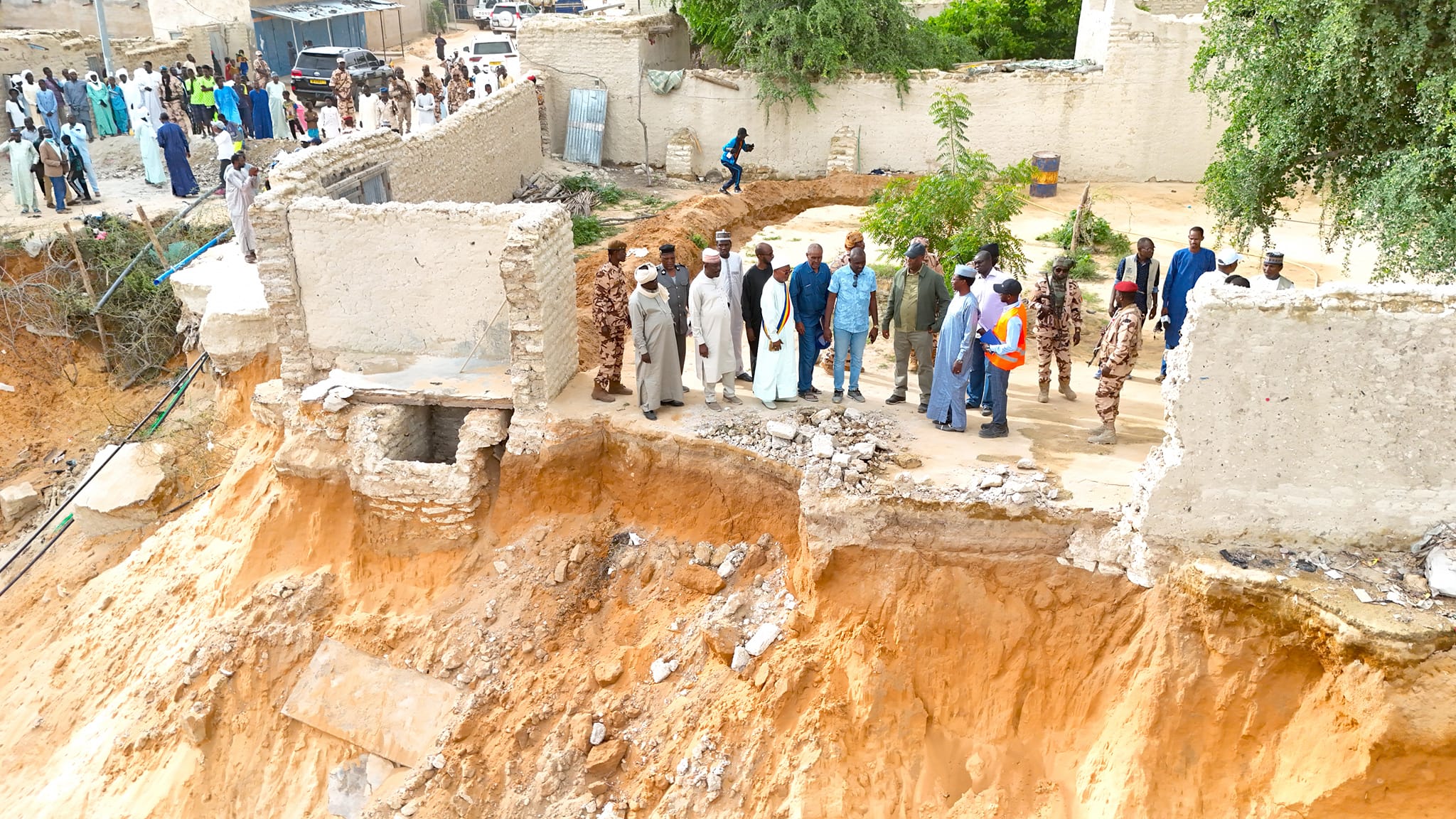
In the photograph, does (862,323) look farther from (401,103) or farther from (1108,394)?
(401,103)

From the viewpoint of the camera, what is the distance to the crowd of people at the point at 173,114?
15062mm

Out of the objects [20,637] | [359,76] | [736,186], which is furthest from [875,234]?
[359,76]

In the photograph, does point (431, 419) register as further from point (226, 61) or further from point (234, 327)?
point (226, 61)

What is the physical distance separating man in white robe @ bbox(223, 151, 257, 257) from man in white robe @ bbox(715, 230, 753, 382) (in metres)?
5.77

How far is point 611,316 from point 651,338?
613 mm

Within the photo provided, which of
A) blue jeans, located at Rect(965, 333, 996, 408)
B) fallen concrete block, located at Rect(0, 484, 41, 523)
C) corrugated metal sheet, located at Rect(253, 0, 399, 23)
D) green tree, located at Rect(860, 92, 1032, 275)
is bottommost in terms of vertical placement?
fallen concrete block, located at Rect(0, 484, 41, 523)

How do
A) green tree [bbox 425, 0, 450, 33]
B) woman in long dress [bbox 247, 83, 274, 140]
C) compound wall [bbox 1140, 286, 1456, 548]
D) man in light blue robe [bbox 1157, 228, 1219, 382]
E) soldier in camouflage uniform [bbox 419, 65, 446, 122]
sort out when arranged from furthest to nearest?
green tree [bbox 425, 0, 450, 33] → soldier in camouflage uniform [bbox 419, 65, 446, 122] → woman in long dress [bbox 247, 83, 274, 140] → man in light blue robe [bbox 1157, 228, 1219, 382] → compound wall [bbox 1140, 286, 1456, 548]

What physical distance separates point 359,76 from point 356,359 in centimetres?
1254

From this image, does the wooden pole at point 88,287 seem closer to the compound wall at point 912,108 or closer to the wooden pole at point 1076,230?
the compound wall at point 912,108

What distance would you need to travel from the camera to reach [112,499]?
37.5ft

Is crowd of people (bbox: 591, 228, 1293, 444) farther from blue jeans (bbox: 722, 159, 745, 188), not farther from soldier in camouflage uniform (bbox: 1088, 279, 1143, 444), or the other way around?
blue jeans (bbox: 722, 159, 745, 188)

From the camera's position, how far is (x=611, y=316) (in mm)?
8469

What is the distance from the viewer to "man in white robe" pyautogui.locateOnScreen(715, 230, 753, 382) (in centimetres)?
849

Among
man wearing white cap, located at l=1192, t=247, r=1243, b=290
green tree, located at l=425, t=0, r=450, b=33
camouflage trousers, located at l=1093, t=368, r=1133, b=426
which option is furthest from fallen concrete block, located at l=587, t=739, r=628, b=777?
green tree, located at l=425, t=0, r=450, b=33
